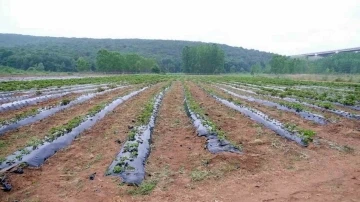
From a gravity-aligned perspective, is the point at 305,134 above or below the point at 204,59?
below

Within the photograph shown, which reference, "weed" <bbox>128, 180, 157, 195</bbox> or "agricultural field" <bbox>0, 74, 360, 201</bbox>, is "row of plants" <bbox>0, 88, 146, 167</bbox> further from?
"weed" <bbox>128, 180, 157, 195</bbox>

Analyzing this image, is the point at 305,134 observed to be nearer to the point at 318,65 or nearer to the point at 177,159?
the point at 177,159

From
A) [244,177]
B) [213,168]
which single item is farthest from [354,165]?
[213,168]

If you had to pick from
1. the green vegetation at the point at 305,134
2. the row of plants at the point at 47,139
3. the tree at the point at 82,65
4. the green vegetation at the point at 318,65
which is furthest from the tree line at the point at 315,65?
the row of plants at the point at 47,139

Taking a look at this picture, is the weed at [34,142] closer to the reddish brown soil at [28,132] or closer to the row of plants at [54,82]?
the reddish brown soil at [28,132]

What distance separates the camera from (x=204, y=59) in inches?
3607

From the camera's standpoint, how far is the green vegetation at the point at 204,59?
9094cm

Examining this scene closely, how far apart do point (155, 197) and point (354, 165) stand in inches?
193

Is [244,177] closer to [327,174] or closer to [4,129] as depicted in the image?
[327,174]

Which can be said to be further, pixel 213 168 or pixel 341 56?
pixel 341 56

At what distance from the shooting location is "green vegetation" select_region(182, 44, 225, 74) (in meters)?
90.9

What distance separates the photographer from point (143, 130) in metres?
10.0

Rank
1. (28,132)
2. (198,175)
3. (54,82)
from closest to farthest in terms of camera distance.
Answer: (198,175), (28,132), (54,82)

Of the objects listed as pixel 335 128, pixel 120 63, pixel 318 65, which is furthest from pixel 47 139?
pixel 318 65
